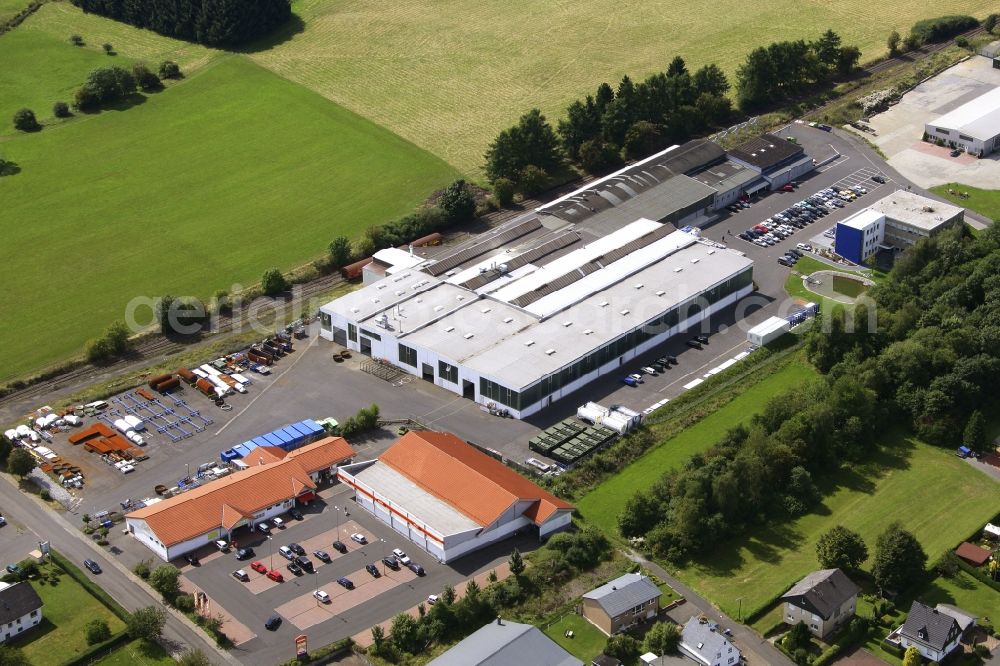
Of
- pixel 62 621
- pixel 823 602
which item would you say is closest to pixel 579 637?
pixel 823 602

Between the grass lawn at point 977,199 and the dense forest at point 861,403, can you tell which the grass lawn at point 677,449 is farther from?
the grass lawn at point 977,199

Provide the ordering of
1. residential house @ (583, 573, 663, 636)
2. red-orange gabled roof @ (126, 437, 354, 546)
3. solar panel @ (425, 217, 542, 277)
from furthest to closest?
solar panel @ (425, 217, 542, 277) → red-orange gabled roof @ (126, 437, 354, 546) → residential house @ (583, 573, 663, 636)

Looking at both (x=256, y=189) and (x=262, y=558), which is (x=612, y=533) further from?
(x=256, y=189)

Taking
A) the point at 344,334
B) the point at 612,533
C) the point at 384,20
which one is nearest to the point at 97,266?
the point at 344,334

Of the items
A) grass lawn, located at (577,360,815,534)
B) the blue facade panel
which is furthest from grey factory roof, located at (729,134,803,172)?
grass lawn, located at (577,360,815,534)

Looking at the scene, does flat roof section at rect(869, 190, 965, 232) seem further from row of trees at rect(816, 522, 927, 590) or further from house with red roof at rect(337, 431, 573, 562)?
house with red roof at rect(337, 431, 573, 562)

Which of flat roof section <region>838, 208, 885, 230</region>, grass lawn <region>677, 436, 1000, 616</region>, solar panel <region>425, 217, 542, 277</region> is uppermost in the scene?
solar panel <region>425, 217, 542, 277</region>
